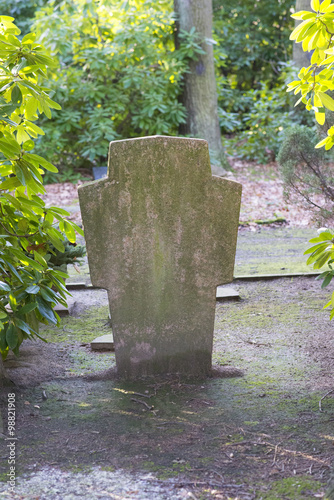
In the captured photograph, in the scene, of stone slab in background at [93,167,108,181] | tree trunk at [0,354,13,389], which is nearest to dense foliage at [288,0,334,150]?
tree trunk at [0,354,13,389]

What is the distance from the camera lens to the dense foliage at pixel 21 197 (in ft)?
9.09

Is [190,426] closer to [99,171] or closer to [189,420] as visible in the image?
[189,420]

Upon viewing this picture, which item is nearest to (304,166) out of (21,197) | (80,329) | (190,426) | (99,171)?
(80,329)

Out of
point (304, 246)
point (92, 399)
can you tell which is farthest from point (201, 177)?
point (304, 246)

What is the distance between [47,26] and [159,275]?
9511 mm

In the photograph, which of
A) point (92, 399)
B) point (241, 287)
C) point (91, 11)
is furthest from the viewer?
point (91, 11)

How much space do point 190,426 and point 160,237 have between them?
108 centimetres

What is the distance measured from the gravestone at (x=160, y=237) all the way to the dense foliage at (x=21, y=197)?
278 millimetres

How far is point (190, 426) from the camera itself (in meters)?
2.67

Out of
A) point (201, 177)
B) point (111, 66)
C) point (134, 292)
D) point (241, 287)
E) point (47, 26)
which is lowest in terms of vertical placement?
point (241, 287)

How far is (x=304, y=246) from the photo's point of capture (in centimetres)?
715

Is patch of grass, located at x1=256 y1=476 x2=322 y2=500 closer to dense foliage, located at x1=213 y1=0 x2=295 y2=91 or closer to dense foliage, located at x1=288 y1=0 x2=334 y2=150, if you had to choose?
dense foliage, located at x1=288 y1=0 x2=334 y2=150

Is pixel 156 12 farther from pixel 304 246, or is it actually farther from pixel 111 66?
pixel 304 246

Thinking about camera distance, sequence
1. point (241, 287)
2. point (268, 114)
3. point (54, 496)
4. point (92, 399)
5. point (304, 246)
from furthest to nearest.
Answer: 1. point (268, 114)
2. point (304, 246)
3. point (241, 287)
4. point (92, 399)
5. point (54, 496)
